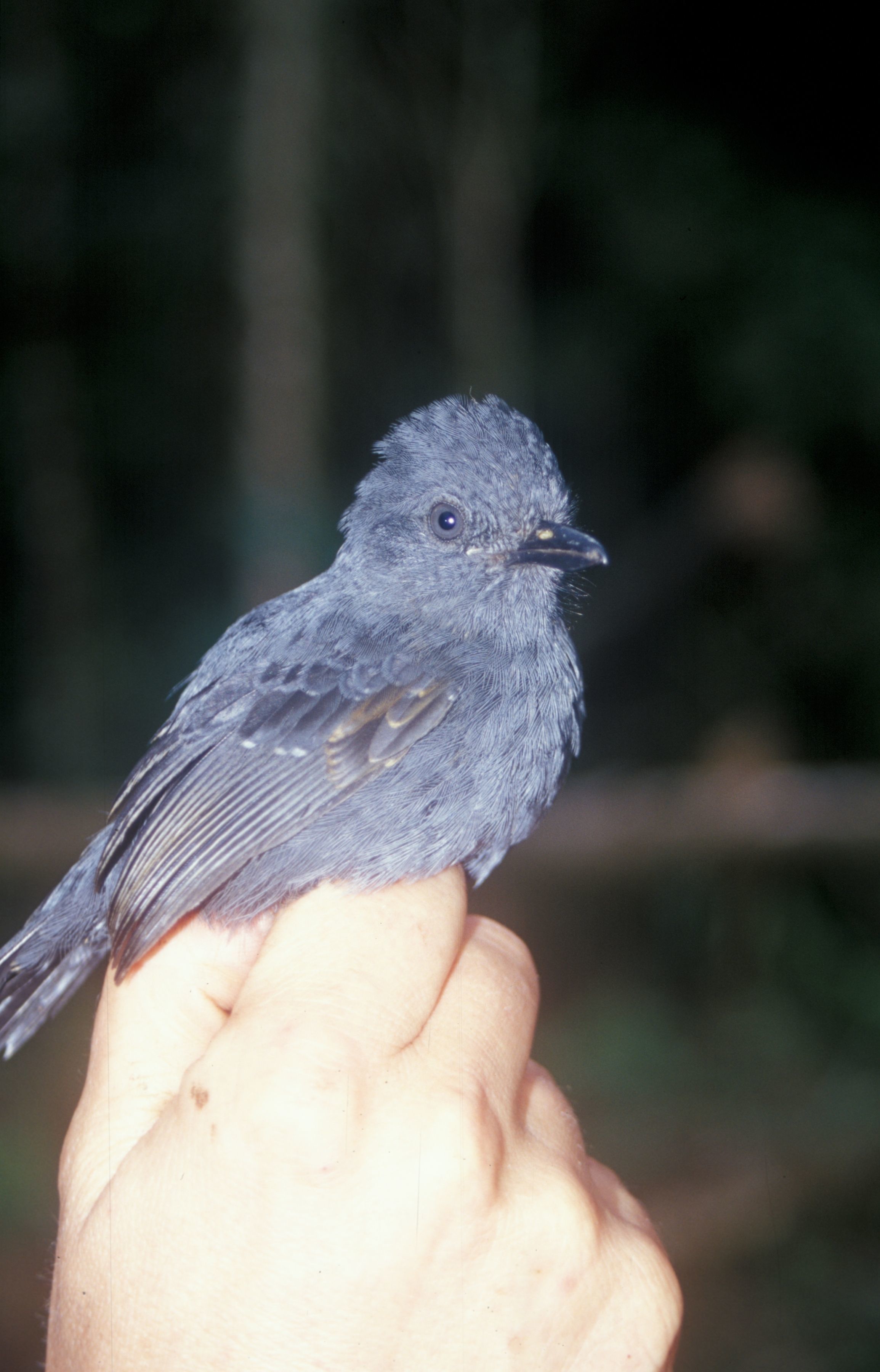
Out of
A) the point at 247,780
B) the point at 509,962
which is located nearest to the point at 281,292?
the point at 247,780

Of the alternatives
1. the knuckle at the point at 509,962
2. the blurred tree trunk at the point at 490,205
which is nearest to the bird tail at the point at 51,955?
the knuckle at the point at 509,962

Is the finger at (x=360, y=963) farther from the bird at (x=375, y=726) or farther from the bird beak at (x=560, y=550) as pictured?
the bird beak at (x=560, y=550)

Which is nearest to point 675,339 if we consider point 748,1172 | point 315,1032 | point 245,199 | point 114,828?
point 245,199

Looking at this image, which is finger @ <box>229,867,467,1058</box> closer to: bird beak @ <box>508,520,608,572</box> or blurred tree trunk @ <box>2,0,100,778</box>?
bird beak @ <box>508,520,608,572</box>

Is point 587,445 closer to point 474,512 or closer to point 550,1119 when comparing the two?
point 474,512

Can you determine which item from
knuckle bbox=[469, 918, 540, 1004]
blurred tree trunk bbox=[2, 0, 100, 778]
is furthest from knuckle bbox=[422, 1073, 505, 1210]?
blurred tree trunk bbox=[2, 0, 100, 778]

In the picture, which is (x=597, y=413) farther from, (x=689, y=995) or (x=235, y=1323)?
(x=235, y=1323)
